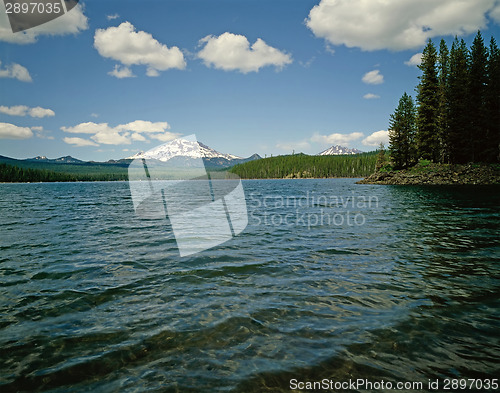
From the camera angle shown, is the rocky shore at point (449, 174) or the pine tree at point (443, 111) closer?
the rocky shore at point (449, 174)

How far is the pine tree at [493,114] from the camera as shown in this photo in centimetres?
5112

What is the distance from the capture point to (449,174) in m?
55.0

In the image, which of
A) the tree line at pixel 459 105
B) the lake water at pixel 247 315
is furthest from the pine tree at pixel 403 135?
the lake water at pixel 247 315

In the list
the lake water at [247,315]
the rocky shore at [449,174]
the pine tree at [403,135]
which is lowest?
the lake water at [247,315]

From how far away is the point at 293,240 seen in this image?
45.1 ft

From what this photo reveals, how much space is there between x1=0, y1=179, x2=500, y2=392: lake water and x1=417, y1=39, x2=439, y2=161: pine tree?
195 feet

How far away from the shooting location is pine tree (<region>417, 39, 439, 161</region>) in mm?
61281

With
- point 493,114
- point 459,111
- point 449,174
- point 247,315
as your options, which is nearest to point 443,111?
point 459,111

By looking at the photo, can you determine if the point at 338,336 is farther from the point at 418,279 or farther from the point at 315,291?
the point at 418,279

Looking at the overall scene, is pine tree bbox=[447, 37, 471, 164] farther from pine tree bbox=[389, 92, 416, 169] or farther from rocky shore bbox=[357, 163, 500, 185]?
pine tree bbox=[389, 92, 416, 169]

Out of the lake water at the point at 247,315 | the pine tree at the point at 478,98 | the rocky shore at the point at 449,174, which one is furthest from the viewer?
the pine tree at the point at 478,98

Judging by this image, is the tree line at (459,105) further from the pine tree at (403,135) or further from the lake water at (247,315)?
the lake water at (247,315)

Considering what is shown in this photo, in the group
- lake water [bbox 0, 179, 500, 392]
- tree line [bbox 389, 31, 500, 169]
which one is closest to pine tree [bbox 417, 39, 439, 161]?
tree line [bbox 389, 31, 500, 169]

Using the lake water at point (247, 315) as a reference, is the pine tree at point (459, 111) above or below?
above
